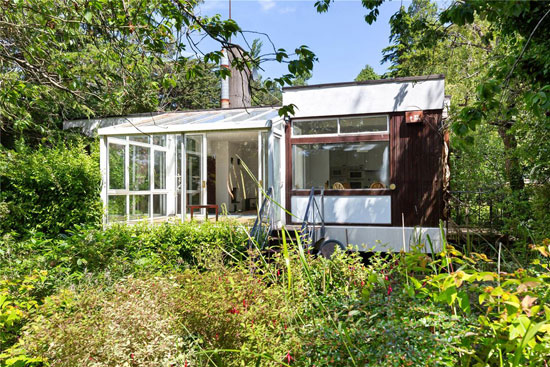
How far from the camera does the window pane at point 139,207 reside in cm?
822

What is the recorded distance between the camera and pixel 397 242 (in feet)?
22.8

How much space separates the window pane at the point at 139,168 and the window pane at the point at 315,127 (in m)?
3.66

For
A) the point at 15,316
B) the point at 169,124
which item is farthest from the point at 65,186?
the point at 15,316

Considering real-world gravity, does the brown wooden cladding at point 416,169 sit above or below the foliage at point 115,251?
above

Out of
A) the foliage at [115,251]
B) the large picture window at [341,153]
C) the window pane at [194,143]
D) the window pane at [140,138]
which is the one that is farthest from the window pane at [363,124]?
the window pane at [140,138]

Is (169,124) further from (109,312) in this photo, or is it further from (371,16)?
(109,312)

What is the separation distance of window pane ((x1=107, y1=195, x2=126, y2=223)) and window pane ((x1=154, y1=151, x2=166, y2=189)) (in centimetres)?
85

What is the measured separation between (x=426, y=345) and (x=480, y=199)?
629cm

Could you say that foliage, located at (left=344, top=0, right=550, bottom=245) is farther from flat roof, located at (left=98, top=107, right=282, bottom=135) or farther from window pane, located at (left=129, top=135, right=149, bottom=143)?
window pane, located at (left=129, top=135, right=149, bottom=143)

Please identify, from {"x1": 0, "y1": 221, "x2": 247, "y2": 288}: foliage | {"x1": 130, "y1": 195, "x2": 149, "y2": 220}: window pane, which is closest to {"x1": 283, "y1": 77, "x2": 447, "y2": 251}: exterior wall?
{"x1": 0, "y1": 221, "x2": 247, "y2": 288}: foliage

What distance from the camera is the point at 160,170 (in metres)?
8.71

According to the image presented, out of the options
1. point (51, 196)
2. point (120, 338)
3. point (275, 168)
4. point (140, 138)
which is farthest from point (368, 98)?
point (51, 196)

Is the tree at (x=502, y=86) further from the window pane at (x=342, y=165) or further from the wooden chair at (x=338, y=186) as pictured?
the wooden chair at (x=338, y=186)

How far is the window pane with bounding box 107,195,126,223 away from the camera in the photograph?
805cm
